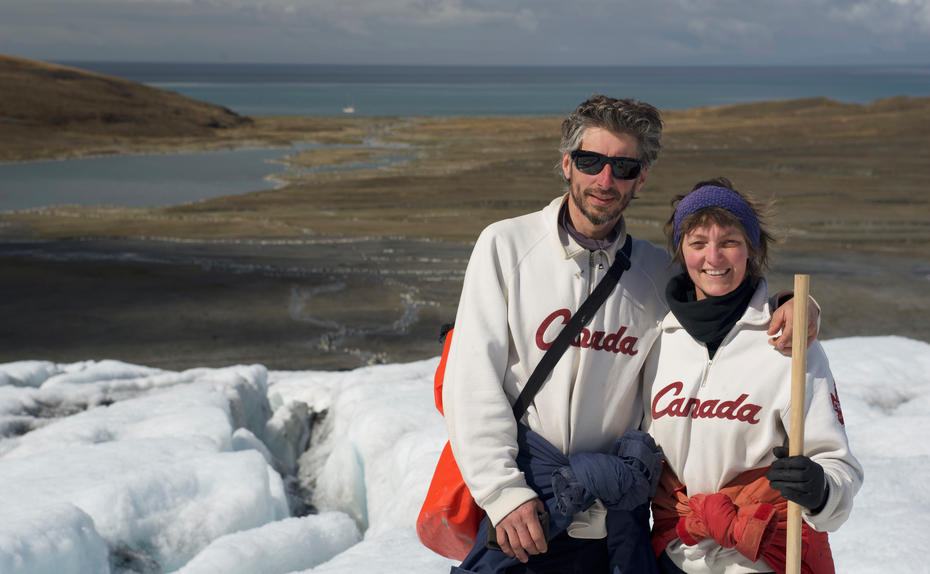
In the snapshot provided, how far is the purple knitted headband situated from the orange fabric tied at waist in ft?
2.03

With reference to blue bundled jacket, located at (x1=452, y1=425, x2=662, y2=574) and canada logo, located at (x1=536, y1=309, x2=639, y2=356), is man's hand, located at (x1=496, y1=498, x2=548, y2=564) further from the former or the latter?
canada logo, located at (x1=536, y1=309, x2=639, y2=356)

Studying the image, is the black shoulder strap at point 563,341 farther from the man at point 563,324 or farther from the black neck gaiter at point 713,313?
the black neck gaiter at point 713,313

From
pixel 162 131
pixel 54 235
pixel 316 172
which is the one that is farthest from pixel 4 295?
pixel 162 131

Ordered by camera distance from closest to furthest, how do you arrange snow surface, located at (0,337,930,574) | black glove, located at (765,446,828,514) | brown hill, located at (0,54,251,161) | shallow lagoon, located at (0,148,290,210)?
1. black glove, located at (765,446,828,514)
2. snow surface, located at (0,337,930,574)
3. shallow lagoon, located at (0,148,290,210)
4. brown hill, located at (0,54,251,161)

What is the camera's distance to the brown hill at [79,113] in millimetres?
34938

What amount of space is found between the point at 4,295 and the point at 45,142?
23.2 m

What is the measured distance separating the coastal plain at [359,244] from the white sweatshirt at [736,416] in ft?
1.27

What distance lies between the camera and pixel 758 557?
2.26 meters

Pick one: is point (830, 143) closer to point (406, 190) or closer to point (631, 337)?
point (406, 190)

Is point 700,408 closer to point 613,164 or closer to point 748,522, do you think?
point 748,522

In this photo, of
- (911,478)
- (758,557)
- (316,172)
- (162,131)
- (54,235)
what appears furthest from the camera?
(162,131)

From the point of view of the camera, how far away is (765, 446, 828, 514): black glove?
1.99 metres

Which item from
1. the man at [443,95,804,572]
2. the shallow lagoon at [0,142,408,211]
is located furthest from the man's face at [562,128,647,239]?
the shallow lagoon at [0,142,408,211]

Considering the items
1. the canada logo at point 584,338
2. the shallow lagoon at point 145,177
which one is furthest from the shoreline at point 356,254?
the shallow lagoon at point 145,177
